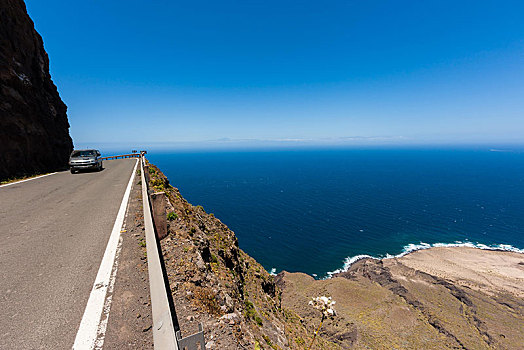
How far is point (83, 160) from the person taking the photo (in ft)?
64.8

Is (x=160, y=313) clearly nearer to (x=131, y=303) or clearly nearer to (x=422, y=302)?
(x=131, y=303)

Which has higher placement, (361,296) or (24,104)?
(24,104)

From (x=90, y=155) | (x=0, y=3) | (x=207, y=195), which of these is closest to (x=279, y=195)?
(x=207, y=195)

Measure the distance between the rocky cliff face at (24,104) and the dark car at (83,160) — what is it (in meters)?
3.62

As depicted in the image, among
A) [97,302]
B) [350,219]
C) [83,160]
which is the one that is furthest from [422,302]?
[83,160]

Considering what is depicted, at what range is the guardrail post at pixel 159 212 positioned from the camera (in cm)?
589

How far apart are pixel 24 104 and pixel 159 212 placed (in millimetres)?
25826

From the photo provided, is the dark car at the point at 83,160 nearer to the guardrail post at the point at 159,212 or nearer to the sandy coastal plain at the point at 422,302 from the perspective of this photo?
the guardrail post at the point at 159,212

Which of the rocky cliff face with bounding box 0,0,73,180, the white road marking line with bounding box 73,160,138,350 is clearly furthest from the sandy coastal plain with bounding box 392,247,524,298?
the rocky cliff face with bounding box 0,0,73,180

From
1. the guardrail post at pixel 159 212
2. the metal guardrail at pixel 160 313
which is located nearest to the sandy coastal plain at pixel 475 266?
the guardrail post at pixel 159 212

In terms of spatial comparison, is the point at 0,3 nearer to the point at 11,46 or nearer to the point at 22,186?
the point at 11,46

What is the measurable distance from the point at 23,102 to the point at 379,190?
450 ft

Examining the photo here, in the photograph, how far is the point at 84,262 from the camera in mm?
5348

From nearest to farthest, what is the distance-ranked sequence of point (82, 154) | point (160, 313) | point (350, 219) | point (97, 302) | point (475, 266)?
point (160, 313) → point (97, 302) → point (82, 154) → point (475, 266) → point (350, 219)
